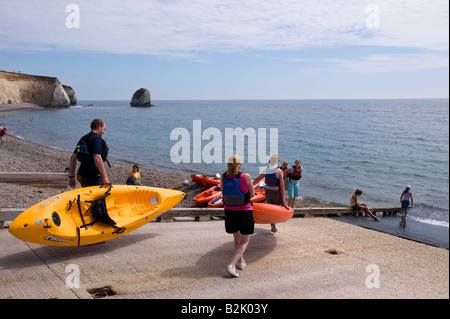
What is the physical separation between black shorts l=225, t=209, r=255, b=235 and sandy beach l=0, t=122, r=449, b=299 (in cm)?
62

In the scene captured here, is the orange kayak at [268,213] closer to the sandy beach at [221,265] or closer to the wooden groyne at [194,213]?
the sandy beach at [221,265]

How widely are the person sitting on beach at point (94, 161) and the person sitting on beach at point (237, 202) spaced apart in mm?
2005

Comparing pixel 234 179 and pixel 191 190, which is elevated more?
pixel 234 179

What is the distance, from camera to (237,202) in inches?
213

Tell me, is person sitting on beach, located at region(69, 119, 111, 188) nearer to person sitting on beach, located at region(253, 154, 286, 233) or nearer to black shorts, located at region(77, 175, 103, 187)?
black shorts, located at region(77, 175, 103, 187)

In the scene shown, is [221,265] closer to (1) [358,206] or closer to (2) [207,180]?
(1) [358,206]

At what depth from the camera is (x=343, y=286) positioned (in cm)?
520

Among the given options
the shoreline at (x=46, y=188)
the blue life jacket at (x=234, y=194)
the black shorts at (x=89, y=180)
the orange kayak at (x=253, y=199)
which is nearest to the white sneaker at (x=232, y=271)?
the blue life jacket at (x=234, y=194)

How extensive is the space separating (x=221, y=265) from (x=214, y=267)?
144mm

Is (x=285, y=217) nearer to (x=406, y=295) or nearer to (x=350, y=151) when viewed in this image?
→ (x=406, y=295)

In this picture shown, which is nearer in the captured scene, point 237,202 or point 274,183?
point 237,202

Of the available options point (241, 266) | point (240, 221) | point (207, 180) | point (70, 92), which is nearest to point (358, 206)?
point (207, 180)
